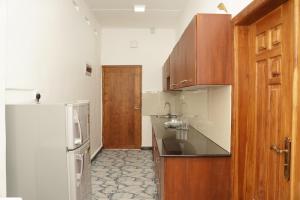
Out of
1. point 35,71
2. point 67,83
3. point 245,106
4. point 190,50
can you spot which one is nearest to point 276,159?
point 245,106

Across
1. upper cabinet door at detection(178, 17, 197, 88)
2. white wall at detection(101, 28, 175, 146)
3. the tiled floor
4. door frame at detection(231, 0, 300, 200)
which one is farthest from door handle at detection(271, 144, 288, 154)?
white wall at detection(101, 28, 175, 146)

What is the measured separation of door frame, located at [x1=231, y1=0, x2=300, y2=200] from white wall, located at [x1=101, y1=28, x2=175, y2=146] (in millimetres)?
4490

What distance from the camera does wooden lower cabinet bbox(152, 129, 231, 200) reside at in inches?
94.4

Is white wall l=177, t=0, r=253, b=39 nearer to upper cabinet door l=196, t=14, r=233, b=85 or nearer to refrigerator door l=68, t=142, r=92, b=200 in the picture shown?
upper cabinet door l=196, t=14, r=233, b=85

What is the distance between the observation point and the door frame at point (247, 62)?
4.85ft

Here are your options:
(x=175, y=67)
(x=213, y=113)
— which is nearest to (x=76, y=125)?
(x=213, y=113)

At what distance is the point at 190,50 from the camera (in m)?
2.57

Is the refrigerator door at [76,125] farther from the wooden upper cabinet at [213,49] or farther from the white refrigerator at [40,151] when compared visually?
the wooden upper cabinet at [213,49]

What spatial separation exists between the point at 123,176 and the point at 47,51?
2.54 m

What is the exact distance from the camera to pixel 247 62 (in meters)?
2.26

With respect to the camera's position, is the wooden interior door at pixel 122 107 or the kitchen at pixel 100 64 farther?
the wooden interior door at pixel 122 107

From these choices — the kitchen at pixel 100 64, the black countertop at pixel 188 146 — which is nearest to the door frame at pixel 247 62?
the kitchen at pixel 100 64

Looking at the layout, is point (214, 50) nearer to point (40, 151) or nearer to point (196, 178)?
point (196, 178)

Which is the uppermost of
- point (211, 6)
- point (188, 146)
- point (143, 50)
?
point (143, 50)
